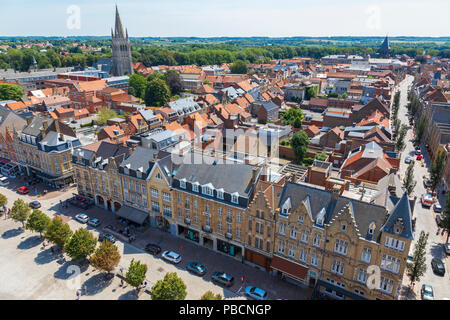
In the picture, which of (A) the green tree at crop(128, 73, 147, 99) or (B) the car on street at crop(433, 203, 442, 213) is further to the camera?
(A) the green tree at crop(128, 73, 147, 99)

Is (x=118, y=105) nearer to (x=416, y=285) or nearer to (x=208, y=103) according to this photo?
(x=208, y=103)

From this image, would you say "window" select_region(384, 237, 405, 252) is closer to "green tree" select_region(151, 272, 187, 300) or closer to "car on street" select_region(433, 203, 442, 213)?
"green tree" select_region(151, 272, 187, 300)

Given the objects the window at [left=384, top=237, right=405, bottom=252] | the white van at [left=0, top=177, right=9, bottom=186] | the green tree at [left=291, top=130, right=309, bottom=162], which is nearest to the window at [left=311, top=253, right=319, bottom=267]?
the window at [left=384, top=237, right=405, bottom=252]

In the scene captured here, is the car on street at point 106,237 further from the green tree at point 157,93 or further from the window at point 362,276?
the green tree at point 157,93

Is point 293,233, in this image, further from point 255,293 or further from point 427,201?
point 427,201

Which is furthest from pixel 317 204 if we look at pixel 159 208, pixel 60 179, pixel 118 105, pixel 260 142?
pixel 118 105
